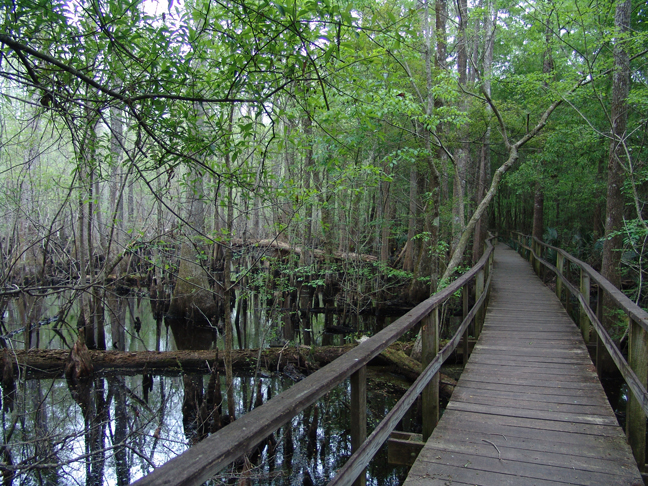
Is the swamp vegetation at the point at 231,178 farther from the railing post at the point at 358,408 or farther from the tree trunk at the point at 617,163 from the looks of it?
the railing post at the point at 358,408

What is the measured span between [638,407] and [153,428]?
686cm

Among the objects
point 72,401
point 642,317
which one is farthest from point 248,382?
point 642,317

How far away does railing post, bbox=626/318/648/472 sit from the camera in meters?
3.02

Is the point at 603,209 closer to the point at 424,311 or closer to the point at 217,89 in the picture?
the point at 424,311

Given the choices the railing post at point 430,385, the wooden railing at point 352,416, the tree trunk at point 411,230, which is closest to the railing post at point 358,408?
the wooden railing at point 352,416

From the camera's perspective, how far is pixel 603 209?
49.5 feet

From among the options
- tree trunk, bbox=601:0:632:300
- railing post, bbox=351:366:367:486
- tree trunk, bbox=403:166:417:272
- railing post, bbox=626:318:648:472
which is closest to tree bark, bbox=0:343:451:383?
tree trunk, bbox=601:0:632:300

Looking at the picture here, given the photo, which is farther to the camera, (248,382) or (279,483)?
(248,382)

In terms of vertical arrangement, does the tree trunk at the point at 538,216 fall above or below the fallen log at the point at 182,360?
above

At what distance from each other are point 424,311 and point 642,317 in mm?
1442

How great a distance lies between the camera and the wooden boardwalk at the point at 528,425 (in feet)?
8.57

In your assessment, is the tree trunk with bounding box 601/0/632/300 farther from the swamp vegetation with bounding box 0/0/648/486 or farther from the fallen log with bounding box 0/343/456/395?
the fallen log with bounding box 0/343/456/395

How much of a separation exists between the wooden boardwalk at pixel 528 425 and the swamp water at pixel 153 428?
84.6 inches

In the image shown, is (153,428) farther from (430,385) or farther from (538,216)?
(538,216)
